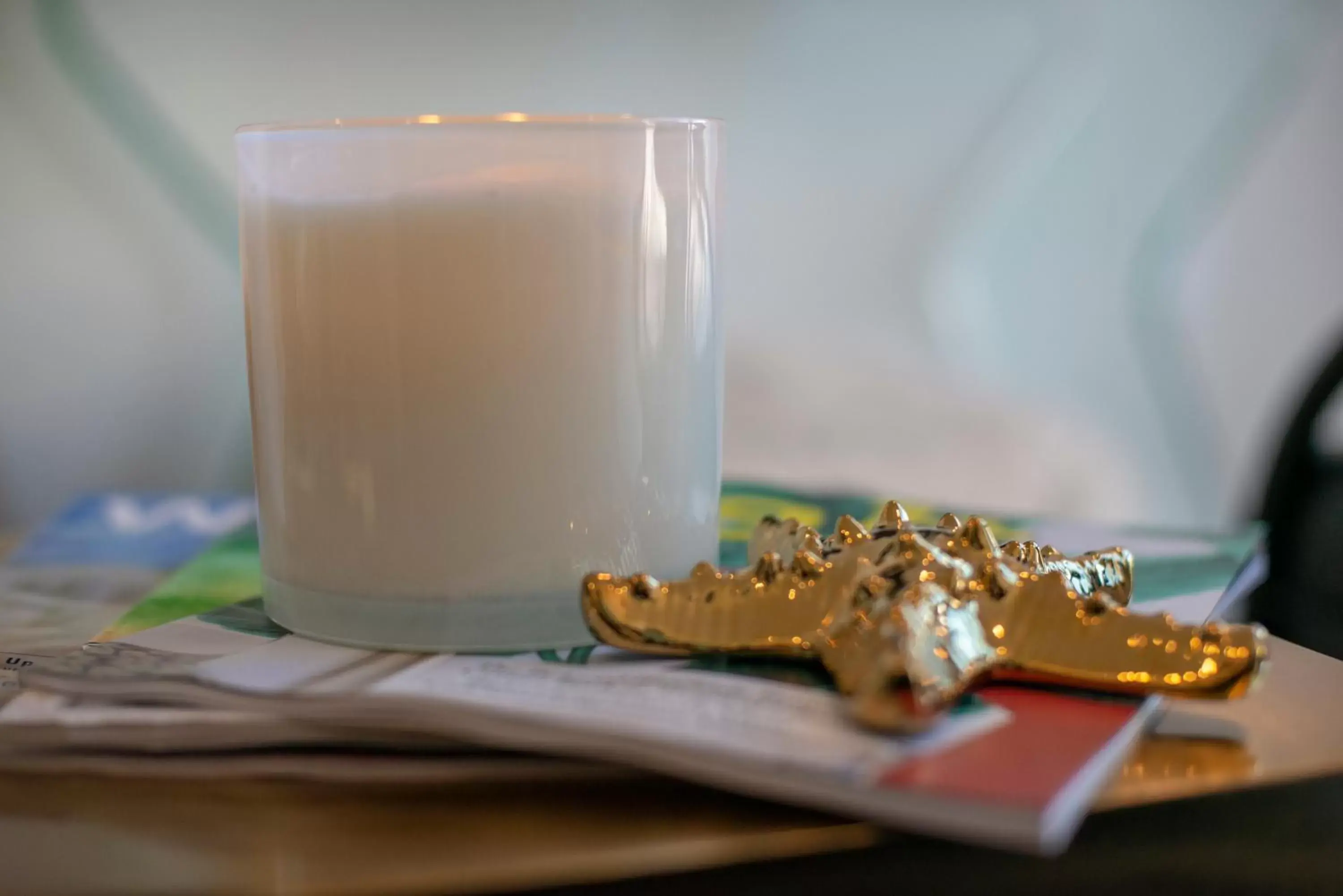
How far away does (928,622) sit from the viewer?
0.32 m

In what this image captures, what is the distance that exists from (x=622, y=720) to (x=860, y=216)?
1.93 ft

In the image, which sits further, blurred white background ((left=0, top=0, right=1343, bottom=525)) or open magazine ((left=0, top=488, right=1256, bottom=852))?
blurred white background ((left=0, top=0, right=1343, bottom=525))

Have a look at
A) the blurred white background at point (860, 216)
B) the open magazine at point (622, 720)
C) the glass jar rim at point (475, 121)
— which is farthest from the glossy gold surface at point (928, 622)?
the blurred white background at point (860, 216)

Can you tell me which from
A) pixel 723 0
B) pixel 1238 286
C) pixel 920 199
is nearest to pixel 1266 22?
pixel 1238 286

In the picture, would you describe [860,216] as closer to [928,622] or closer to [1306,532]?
[1306,532]

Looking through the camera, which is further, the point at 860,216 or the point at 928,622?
the point at 860,216

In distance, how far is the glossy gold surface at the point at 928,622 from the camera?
0.31m

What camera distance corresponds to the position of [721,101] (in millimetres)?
802

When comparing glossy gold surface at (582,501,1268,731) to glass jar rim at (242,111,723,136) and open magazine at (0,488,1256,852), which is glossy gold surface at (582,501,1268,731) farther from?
glass jar rim at (242,111,723,136)

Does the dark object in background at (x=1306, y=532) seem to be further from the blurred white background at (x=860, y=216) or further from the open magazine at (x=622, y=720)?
the open magazine at (x=622, y=720)

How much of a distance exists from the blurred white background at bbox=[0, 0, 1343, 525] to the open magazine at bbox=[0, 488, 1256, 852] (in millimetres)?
309

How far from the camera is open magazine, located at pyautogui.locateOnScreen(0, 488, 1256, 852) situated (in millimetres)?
281

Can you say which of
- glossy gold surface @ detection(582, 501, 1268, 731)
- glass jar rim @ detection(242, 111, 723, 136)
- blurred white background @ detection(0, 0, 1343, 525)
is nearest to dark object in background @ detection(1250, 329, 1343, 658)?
blurred white background @ detection(0, 0, 1343, 525)

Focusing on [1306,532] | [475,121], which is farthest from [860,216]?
[475,121]
